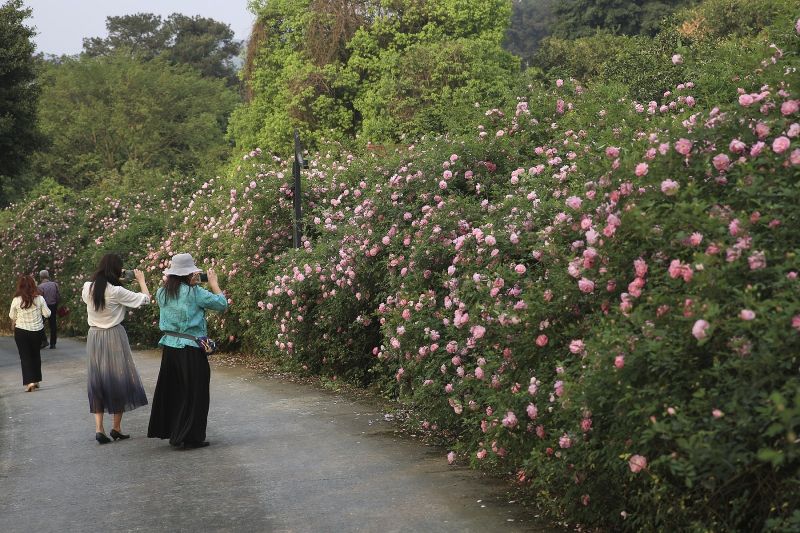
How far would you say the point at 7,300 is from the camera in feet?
124

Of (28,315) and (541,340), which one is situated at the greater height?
(541,340)

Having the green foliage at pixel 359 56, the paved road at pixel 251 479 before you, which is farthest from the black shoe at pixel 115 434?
the green foliage at pixel 359 56

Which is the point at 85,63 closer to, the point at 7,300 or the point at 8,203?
the point at 8,203

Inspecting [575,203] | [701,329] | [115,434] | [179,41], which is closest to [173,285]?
[115,434]

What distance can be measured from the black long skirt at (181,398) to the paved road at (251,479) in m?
0.20

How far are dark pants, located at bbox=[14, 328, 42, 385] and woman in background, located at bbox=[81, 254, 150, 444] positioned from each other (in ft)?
18.8

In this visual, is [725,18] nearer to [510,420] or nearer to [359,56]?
[359,56]

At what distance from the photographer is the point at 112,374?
10.8m

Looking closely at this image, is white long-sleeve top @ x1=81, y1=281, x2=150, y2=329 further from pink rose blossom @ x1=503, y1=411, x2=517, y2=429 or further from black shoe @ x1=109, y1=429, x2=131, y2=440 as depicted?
pink rose blossom @ x1=503, y1=411, x2=517, y2=429

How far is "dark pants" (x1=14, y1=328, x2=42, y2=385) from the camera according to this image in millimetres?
16188

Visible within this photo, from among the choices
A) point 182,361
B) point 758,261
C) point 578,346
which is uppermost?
point 758,261

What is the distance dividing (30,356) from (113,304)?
607 cm

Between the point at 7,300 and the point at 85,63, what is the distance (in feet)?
109

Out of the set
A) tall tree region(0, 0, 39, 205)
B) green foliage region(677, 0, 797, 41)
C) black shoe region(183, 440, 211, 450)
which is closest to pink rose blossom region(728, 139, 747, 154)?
black shoe region(183, 440, 211, 450)
